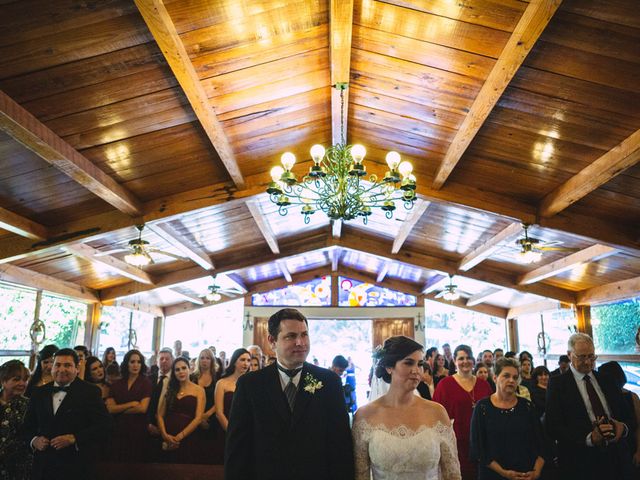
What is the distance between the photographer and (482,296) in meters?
12.1

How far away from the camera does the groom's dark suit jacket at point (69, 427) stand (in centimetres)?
329

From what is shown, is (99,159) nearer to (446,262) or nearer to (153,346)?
(446,262)

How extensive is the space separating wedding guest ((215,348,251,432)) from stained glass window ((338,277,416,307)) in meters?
8.23

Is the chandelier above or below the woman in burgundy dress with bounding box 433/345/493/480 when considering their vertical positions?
above

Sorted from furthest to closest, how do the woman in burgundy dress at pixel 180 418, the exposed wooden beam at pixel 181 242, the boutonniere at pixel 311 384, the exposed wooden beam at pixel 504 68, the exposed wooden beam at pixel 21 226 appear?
the exposed wooden beam at pixel 181 242
the exposed wooden beam at pixel 21 226
the woman in burgundy dress at pixel 180 418
the exposed wooden beam at pixel 504 68
the boutonniere at pixel 311 384

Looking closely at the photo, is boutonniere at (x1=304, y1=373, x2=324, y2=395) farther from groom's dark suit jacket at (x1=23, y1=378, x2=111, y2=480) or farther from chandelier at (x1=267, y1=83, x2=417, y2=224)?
chandelier at (x1=267, y1=83, x2=417, y2=224)

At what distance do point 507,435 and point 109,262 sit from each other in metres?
7.01

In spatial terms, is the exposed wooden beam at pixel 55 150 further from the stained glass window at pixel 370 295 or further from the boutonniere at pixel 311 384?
the stained glass window at pixel 370 295

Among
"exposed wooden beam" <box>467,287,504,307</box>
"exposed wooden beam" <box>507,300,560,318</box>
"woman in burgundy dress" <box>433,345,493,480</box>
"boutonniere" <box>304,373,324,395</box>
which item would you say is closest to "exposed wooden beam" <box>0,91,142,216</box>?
"boutonniere" <box>304,373,324,395</box>

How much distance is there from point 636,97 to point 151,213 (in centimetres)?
519

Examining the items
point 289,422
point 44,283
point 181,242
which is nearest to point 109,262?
point 44,283

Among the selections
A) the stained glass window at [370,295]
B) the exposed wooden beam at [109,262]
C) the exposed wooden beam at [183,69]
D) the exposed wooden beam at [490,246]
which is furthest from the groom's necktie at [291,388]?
the stained glass window at [370,295]

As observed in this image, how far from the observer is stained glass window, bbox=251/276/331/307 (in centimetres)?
1298

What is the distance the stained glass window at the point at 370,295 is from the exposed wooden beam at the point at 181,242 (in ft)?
13.4
